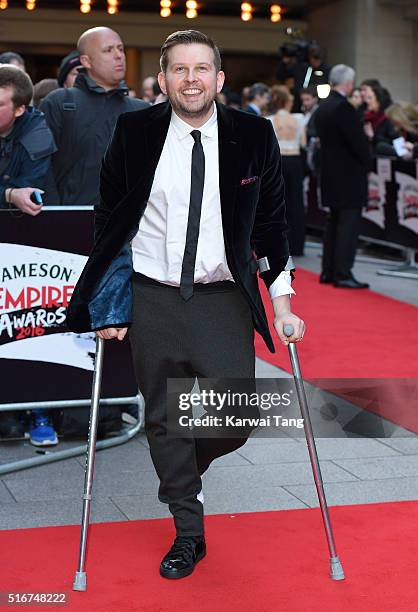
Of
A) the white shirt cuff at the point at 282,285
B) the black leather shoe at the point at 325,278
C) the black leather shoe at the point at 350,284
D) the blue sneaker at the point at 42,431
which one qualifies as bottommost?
the black leather shoe at the point at 325,278

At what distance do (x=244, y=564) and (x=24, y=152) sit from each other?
8.46 feet

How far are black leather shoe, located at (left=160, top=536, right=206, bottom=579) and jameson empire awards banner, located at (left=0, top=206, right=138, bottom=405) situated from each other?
1829 millimetres

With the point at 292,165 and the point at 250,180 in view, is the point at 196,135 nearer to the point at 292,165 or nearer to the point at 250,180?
the point at 250,180

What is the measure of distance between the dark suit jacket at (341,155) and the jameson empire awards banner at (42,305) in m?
5.79

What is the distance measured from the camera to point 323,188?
1160 centimetres

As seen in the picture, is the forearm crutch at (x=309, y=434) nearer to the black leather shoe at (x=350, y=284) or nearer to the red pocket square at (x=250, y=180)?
the red pocket square at (x=250, y=180)

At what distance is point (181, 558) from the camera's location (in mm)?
4281

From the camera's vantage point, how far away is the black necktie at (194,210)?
412cm

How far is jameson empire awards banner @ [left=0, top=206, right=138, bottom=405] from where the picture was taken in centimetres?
581

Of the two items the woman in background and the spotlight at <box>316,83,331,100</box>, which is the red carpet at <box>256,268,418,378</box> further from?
the spotlight at <box>316,83,331,100</box>

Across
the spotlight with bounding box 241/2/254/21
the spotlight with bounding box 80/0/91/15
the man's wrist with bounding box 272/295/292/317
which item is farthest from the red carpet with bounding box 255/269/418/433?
the spotlight with bounding box 241/2/254/21

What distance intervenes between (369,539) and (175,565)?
0.87 meters

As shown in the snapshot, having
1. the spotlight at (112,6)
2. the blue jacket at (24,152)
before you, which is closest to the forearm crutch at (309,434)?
the blue jacket at (24,152)

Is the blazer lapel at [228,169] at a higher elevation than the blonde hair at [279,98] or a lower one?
higher
